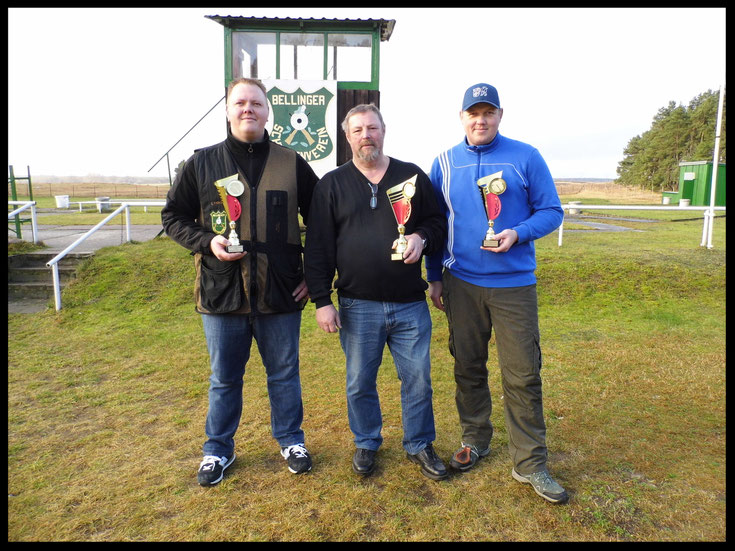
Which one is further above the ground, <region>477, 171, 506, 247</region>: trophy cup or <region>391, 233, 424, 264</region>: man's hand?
<region>477, 171, 506, 247</region>: trophy cup

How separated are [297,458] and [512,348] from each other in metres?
1.43

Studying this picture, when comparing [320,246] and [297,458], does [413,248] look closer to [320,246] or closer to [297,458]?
[320,246]

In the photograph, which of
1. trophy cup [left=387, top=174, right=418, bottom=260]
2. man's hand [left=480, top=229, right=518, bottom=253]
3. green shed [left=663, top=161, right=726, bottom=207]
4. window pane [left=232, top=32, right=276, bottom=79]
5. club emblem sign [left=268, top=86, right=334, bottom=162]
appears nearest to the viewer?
man's hand [left=480, top=229, right=518, bottom=253]

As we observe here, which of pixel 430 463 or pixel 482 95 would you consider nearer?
pixel 482 95

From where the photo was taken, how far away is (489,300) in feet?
9.62

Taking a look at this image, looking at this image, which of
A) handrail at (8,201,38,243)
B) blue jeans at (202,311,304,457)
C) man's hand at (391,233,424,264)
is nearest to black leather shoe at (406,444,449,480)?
blue jeans at (202,311,304,457)

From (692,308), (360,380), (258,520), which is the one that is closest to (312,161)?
(692,308)

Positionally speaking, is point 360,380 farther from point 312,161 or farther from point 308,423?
point 312,161

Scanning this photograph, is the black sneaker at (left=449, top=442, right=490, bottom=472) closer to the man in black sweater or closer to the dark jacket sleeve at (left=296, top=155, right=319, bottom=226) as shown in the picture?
the man in black sweater

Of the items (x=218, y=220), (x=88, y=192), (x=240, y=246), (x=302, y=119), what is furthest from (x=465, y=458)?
(x=88, y=192)

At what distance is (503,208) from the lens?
2908 millimetres

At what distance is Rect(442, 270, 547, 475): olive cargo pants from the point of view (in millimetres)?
2877

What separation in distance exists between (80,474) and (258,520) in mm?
1225

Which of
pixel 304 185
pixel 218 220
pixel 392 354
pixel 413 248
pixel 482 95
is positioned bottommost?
pixel 392 354
